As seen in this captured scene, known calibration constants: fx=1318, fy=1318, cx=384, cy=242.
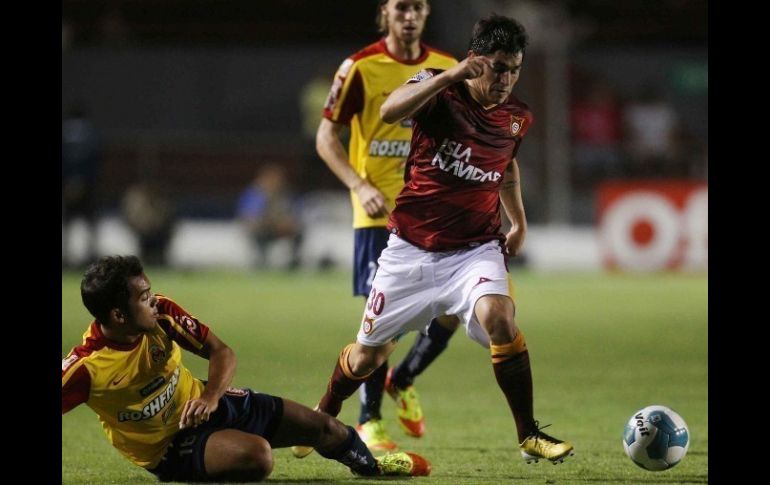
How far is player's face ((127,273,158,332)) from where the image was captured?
528 centimetres

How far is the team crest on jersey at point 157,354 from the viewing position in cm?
547

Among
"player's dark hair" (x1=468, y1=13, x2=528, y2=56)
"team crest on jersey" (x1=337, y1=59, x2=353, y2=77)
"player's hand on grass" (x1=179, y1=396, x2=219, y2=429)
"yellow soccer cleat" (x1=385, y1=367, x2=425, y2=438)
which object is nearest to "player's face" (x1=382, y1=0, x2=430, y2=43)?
"team crest on jersey" (x1=337, y1=59, x2=353, y2=77)

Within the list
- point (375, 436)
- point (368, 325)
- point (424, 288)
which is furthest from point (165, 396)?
point (375, 436)

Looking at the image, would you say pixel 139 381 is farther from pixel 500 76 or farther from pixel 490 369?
pixel 490 369

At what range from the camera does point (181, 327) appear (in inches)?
213

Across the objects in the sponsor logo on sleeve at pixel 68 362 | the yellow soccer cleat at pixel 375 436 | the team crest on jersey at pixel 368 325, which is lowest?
the yellow soccer cleat at pixel 375 436

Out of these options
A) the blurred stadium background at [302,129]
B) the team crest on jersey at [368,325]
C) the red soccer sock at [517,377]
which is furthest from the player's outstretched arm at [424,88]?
the blurred stadium background at [302,129]

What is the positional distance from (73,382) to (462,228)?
1838 mm

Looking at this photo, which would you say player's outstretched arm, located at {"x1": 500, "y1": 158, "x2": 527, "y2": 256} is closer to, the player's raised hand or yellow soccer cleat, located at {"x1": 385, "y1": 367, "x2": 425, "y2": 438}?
the player's raised hand

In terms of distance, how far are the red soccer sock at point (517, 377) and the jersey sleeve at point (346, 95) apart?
1.90m

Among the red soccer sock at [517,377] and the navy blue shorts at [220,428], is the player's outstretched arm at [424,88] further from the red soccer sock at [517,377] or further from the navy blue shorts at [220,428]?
the navy blue shorts at [220,428]

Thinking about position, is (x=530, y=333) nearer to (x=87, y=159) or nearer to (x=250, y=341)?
(x=250, y=341)

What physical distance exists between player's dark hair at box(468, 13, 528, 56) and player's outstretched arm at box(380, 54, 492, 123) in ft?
0.22

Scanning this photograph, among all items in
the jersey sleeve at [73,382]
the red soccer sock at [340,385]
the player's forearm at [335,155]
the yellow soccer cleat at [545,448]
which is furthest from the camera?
the player's forearm at [335,155]
